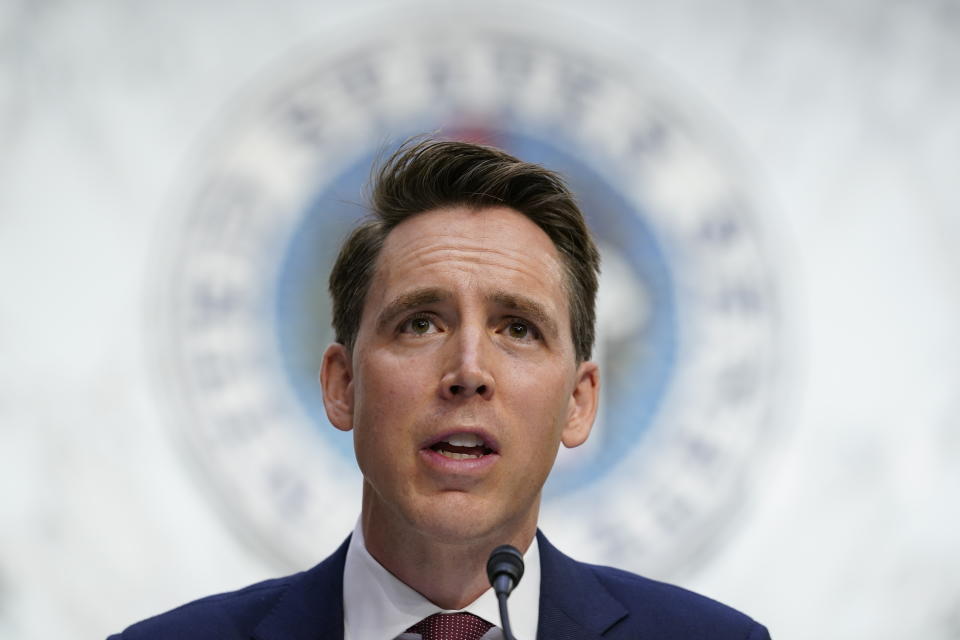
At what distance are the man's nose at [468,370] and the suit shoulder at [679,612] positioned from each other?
1.87ft

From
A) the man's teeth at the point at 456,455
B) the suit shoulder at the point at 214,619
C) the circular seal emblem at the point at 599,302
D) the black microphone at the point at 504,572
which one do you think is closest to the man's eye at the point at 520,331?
the man's teeth at the point at 456,455

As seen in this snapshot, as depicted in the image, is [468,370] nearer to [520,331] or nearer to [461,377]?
[461,377]

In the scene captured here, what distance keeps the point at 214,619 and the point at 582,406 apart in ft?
2.58

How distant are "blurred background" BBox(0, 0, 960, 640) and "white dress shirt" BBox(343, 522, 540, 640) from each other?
69.3 inches

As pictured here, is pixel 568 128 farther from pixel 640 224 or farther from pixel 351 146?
pixel 351 146

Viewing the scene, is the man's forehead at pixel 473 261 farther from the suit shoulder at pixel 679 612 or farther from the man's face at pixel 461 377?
the suit shoulder at pixel 679 612

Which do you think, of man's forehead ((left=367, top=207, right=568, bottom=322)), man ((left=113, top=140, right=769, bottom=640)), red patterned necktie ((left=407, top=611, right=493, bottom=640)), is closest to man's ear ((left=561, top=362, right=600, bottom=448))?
man ((left=113, top=140, right=769, bottom=640))

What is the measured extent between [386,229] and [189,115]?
6.55 ft

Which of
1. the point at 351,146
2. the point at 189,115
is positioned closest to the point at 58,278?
the point at 189,115

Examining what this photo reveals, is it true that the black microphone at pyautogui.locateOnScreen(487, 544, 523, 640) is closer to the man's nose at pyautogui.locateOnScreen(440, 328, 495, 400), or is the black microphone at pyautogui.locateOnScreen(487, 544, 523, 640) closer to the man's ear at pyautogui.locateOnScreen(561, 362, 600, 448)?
the man's nose at pyautogui.locateOnScreen(440, 328, 495, 400)

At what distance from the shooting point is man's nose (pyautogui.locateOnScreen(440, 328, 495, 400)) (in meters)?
1.87

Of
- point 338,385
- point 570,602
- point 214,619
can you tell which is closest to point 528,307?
point 338,385

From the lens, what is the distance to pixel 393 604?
77.5 inches

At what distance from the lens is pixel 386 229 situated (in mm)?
2225
